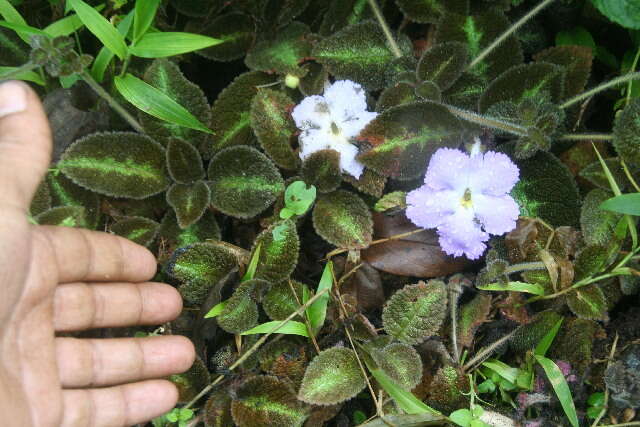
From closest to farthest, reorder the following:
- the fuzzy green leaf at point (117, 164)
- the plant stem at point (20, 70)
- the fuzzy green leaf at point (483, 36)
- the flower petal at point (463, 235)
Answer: the plant stem at point (20, 70) → the flower petal at point (463, 235) → the fuzzy green leaf at point (117, 164) → the fuzzy green leaf at point (483, 36)

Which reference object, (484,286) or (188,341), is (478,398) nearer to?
(484,286)

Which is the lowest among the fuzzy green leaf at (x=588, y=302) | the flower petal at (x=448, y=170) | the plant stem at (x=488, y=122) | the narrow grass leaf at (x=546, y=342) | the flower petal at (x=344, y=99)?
the narrow grass leaf at (x=546, y=342)

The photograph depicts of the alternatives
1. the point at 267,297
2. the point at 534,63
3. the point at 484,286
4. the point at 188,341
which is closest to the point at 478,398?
the point at 484,286

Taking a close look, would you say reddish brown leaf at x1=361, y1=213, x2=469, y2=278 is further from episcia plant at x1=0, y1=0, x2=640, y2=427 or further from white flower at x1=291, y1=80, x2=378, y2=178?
white flower at x1=291, y1=80, x2=378, y2=178

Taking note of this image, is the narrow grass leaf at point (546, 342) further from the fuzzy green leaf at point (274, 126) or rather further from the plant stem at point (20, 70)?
the plant stem at point (20, 70)

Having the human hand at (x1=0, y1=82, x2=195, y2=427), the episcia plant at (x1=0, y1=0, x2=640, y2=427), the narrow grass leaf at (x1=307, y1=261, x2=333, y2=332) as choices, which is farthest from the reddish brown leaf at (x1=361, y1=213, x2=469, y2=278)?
the human hand at (x1=0, y1=82, x2=195, y2=427)

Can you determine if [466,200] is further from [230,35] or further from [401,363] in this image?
[230,35]

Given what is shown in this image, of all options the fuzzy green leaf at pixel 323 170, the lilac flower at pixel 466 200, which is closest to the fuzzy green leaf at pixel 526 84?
the lilac flower at pixel 466 200
